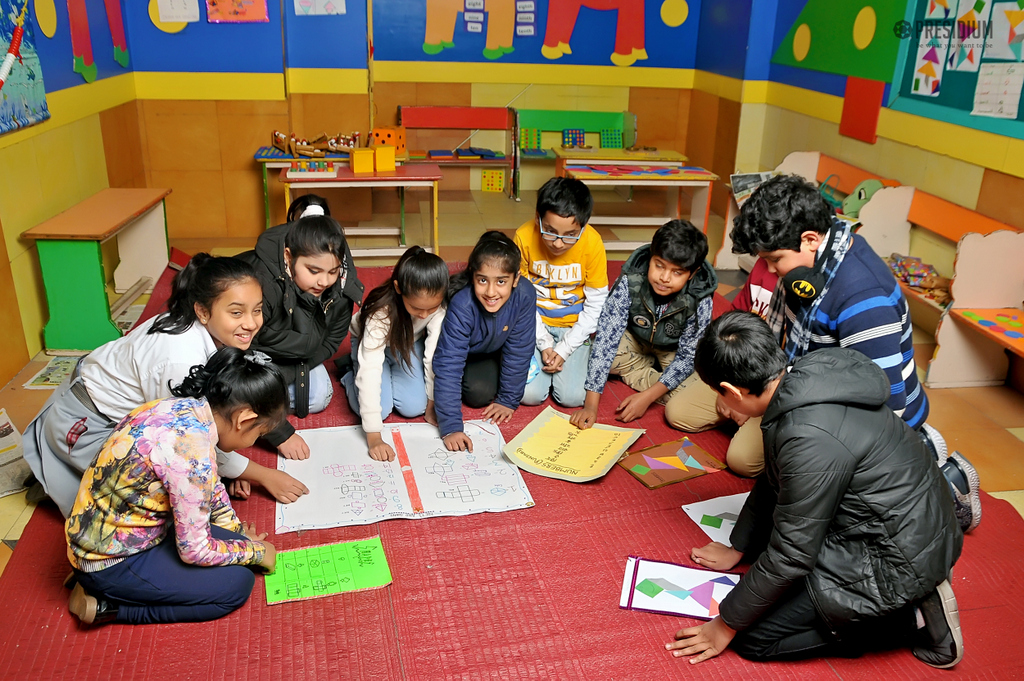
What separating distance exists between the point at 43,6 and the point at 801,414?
3.83m

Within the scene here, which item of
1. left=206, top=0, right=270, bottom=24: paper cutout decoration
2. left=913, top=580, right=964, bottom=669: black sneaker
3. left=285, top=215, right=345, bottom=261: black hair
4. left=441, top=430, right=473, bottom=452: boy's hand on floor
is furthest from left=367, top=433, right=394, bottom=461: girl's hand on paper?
left=206, top=0, right=270, bottom=24: paper cutout decoration

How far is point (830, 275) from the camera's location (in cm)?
198

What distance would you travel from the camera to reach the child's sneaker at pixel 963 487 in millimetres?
2092

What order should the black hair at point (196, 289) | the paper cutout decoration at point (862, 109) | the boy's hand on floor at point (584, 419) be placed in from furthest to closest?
the paper cutout decoration at point (862, 109) < the boy's hand on floor at point (584, 419) < the black hair at point (196, 289)

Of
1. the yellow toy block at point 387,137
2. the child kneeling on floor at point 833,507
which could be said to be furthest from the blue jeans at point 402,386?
the yellow toy block at point 387,137

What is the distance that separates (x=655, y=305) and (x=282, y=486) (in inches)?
56.1

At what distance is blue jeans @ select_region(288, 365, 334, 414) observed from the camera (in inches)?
107

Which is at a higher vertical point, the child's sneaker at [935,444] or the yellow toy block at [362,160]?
the yellow toy block at [362,160]

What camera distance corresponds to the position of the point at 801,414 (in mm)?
1476

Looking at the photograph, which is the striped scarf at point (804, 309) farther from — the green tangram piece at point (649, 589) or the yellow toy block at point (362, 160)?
the yellow toy block at point (362, 160)

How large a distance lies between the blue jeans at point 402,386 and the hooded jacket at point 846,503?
138cm

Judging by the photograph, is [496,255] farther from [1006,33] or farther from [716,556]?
[1006,33]

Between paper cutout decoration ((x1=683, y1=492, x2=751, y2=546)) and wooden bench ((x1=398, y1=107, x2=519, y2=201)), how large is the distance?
4387 millimetres

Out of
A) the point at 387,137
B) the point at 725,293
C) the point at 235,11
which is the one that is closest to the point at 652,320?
the point at 725,293
